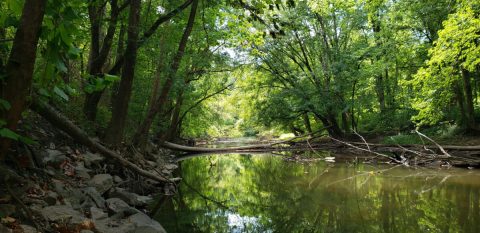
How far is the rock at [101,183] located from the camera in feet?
21.5

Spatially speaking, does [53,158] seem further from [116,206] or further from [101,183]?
[116,206]

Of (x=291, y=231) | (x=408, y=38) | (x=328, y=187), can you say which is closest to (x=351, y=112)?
(x=408, y=38)

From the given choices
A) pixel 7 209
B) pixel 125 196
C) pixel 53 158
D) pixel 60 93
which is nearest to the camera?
pixel 60 93

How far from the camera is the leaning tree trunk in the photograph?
9.53 ft

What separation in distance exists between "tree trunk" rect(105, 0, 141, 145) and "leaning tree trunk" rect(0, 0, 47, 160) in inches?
204

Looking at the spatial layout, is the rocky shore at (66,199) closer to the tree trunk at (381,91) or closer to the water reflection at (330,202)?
the water reflection at (330,202)

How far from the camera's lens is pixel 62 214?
14.5ft

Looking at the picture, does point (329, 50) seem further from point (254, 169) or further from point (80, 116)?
point (80, 116)

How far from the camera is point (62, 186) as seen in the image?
5.47 m

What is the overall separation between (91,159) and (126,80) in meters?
1.98

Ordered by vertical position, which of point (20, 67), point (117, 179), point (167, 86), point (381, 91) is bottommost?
point (117, 179)

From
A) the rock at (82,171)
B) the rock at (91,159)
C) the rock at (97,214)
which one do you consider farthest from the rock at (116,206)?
the rock at (91,159)

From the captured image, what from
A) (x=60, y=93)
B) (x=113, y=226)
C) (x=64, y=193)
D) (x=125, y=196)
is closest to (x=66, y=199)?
(x=64, y=193)

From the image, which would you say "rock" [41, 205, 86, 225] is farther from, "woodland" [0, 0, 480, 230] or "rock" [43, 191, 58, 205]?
"woodland" [0, 0, 480, 230]
